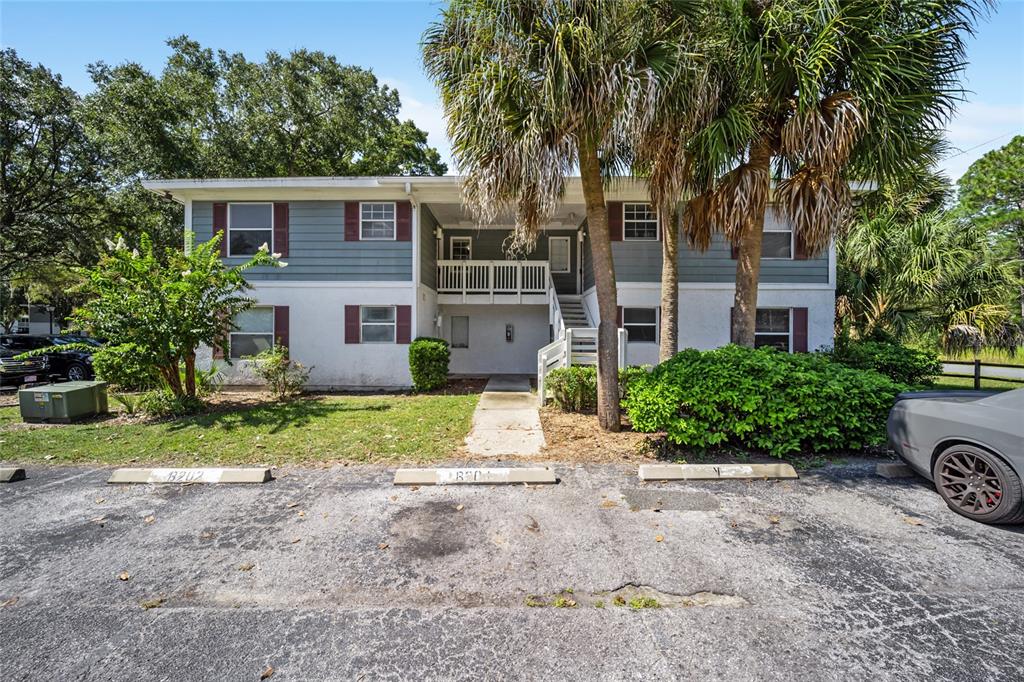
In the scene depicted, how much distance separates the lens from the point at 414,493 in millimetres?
4629

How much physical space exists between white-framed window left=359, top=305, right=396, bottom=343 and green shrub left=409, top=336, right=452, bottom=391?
0.96m

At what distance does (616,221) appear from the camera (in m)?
11.2

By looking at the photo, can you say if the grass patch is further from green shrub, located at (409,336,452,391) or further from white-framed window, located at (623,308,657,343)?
white-framed window, located at (623,308,657,343)

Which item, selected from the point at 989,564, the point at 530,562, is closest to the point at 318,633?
the point at 530,562

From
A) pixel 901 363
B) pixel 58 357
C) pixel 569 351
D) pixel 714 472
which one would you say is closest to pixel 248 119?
pixel 58 357

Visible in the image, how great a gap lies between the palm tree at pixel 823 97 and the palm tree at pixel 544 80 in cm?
102

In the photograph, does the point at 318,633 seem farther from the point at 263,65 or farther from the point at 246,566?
the point at 263,65

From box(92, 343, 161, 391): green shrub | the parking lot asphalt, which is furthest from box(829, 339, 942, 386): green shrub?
box(92, 343, 161, 391): green shrub

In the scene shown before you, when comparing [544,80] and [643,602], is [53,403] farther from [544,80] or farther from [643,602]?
[643,602]

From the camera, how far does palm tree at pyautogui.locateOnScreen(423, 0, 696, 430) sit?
5.41m

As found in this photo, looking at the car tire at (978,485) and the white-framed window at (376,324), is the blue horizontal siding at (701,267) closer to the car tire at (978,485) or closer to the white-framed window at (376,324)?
the white-framed window at (376,324)

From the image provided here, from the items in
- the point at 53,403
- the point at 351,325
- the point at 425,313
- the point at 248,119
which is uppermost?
the point at 248,119

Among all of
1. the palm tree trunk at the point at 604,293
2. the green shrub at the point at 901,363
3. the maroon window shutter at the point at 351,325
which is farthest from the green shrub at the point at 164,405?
the green shrub at the point at 901,363

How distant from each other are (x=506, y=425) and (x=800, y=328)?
8749 mm
